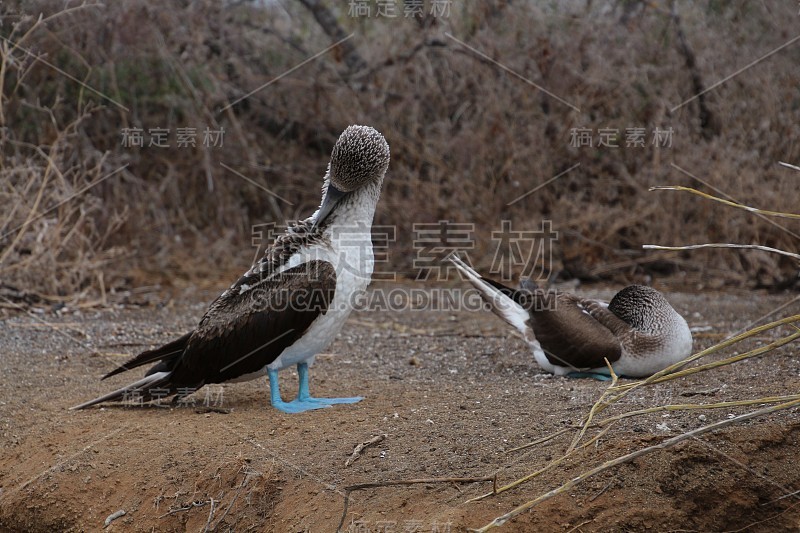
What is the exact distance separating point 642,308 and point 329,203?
2141 mm

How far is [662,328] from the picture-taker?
5.86 metres

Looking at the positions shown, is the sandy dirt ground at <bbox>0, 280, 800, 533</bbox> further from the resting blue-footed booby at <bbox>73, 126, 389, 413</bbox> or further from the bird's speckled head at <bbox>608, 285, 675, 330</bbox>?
the bird's speckled head at <bbox>608, 285, 675, 330</bbox>

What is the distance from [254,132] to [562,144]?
11.6 ft

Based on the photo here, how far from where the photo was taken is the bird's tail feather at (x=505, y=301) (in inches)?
249

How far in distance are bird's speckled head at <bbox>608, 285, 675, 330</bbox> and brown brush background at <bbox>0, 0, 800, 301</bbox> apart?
3.33 meters

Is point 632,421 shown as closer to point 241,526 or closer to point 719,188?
point 241,526

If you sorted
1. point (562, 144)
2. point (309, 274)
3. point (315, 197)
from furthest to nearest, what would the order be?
point (315, 197) < point (562, 144) < point (309, 274)

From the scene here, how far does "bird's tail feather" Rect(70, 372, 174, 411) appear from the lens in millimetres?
5465

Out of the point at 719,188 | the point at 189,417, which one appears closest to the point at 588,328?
the point at 189,417

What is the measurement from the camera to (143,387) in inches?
217

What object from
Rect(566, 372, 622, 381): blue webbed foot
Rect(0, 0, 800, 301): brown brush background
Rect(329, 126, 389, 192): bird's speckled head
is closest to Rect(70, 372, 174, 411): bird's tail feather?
Rect(329, 126, 389, 192): bird's speckled head

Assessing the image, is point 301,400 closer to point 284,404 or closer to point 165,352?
point 284,404

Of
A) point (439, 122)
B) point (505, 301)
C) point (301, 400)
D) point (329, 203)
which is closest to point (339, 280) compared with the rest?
point (329, 203)

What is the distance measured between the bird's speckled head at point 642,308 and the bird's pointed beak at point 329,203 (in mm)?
2040
